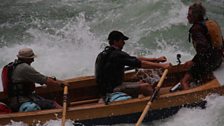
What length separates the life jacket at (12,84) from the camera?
22.5 ft

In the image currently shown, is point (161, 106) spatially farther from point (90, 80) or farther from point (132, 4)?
point (132, 4)

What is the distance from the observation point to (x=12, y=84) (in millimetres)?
6906

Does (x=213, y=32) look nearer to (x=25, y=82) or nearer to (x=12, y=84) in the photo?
(x=25, y=82)

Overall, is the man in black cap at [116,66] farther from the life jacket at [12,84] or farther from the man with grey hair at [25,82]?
the life jacket at [12,84]

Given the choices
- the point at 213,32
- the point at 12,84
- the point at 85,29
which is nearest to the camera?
the point at 12,84

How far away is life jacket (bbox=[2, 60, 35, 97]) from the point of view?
687cm

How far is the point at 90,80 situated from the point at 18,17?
25.8 ft

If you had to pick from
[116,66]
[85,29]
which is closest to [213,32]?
[116,66]

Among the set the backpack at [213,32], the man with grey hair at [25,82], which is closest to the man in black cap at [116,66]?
the man with grey hair at [25,82]

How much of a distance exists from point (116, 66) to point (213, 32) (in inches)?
63.8

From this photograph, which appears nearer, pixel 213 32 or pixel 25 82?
pixel 25 82

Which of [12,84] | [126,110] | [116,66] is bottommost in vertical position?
[126,110]

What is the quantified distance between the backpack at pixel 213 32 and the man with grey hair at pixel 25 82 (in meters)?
2.42

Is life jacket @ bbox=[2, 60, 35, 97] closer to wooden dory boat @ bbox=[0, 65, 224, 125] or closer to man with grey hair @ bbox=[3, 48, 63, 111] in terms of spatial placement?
man with grey hair @ bbox=[3, 48, 63, 111]
